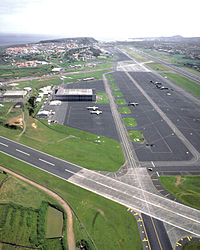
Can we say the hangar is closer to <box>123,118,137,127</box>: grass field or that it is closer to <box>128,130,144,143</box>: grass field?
<box>123,118,137,127</box>: grass field

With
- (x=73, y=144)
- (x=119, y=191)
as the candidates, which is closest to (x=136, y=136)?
(x=73, y=144)

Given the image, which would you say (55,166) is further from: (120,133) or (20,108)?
(20,108)

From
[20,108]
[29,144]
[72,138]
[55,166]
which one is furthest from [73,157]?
[20,108]

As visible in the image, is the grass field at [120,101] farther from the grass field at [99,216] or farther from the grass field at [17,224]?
the grass field at [17,224]

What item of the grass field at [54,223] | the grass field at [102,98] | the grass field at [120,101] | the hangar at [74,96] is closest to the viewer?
the grass field at [54,223]

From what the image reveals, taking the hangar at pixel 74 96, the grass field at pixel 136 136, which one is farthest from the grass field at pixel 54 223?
the hangar at pixel 74 96

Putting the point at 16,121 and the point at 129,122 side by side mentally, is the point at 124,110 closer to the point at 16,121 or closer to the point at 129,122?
the point at 129,122

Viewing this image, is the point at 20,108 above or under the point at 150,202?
above

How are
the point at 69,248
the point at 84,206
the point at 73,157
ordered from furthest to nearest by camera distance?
the point at 73,157 < the point at 84,206 < the point at 69,248
